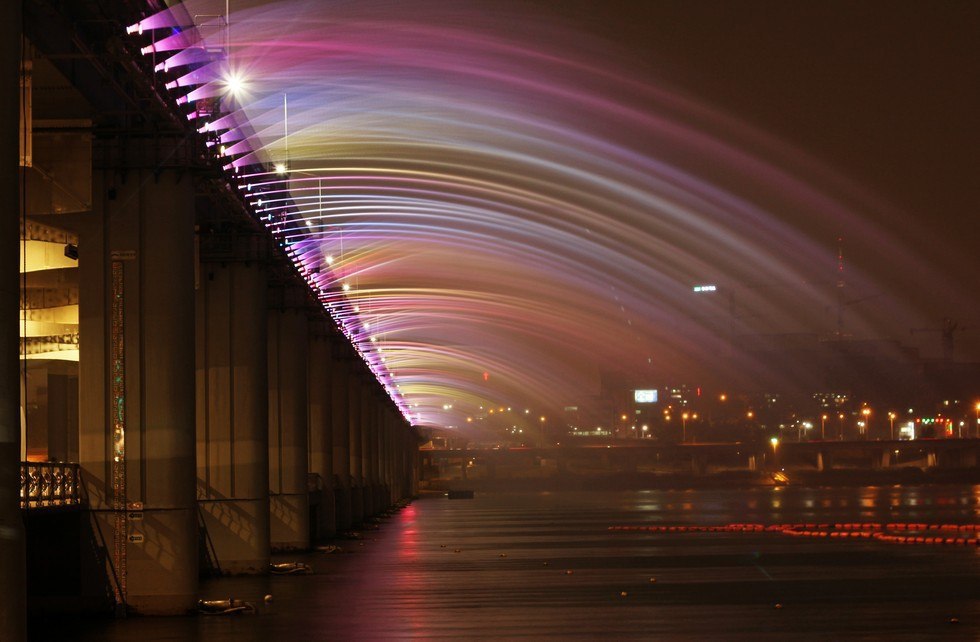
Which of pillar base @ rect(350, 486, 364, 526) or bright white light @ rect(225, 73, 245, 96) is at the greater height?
bright white light @ rect(225, 73, 245, 96)

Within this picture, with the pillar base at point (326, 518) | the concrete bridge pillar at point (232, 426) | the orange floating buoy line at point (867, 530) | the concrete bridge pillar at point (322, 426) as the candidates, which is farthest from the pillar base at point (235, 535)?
the orange floating buoy line at point (867, 530)

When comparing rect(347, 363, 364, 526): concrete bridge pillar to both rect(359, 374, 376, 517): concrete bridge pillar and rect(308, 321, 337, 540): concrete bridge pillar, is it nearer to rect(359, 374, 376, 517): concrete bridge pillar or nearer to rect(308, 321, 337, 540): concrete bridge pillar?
rect(359, 374, 376, 517): concrete bridge pillar

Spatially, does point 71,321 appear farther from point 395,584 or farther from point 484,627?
point 484,627

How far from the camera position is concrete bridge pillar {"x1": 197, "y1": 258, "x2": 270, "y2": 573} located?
37219 mm

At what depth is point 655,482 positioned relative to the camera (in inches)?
7008

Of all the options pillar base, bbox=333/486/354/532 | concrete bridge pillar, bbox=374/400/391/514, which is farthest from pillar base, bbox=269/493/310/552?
concrete bridge pillar, bbox=374/400/391/514

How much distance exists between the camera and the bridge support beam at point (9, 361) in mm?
16141

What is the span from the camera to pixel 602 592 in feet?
99.8

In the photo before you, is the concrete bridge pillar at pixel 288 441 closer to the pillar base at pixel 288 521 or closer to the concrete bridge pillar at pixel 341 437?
the pillar base at pixel 288 521

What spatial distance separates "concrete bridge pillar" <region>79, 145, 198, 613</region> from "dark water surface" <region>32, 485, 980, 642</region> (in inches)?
52.5

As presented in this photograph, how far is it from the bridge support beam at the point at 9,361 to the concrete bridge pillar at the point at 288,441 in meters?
28.5

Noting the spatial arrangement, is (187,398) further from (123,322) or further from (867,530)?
(867,530)

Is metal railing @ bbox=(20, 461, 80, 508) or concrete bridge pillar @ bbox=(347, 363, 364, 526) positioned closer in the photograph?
metal railing @ bbox=(20, 461, 80, 508)

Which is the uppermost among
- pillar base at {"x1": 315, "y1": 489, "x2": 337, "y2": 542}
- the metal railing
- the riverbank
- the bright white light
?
the bright white light
